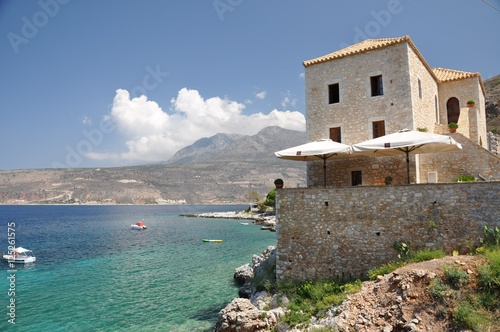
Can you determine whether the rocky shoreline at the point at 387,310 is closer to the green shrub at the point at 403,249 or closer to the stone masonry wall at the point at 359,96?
the green shrub at the point at 403,249

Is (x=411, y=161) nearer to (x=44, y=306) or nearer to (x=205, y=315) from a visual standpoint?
(x=205, y=315)

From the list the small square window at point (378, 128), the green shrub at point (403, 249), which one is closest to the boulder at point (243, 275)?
the green shrub at point (403, 249)

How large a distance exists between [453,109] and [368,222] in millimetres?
13510

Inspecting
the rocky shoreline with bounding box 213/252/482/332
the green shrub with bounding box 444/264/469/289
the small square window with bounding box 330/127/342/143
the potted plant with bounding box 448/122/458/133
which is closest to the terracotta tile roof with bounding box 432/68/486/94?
the potted plant with bounding box 448/122/458/133

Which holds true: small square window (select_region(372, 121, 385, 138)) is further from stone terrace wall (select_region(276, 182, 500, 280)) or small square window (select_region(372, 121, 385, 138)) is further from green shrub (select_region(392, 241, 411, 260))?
green shrub (select_region(392, 241, 411, 260))

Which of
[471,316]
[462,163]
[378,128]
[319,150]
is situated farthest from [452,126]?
[471,316]

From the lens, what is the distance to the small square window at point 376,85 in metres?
16.3

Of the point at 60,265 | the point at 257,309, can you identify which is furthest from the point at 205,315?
the point at 60,265

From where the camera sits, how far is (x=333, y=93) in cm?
1769

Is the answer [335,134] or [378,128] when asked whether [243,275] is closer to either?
[335,134]

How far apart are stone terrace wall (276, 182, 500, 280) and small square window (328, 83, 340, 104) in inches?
265

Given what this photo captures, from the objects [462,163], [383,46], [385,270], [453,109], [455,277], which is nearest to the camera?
[455,277]

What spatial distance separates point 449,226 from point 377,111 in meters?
7.18

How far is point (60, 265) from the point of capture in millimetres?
29781
